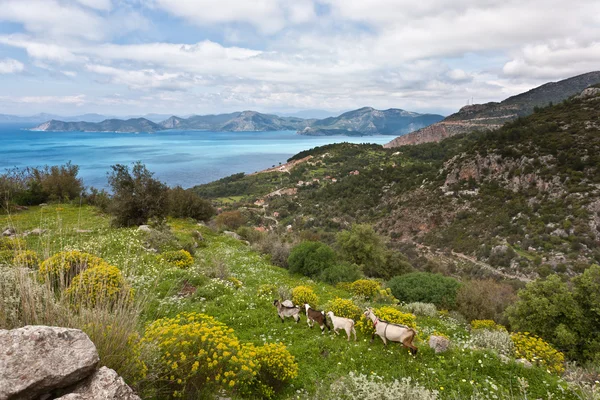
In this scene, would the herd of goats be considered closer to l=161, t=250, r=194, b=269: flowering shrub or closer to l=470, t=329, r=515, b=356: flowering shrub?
l=470, t=329, r=515, b=356: flowering shrub

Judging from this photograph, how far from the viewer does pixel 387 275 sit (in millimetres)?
24562

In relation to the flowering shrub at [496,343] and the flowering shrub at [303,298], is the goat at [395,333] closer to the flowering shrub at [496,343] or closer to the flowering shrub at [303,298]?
the flowering shrub at [496,343]

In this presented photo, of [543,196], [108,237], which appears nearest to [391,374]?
[108,237]

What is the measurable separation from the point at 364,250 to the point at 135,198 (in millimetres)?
18838

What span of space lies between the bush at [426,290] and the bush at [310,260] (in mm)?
4093

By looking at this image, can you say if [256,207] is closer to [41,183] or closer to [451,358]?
[41,183]

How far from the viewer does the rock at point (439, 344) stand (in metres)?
7.49

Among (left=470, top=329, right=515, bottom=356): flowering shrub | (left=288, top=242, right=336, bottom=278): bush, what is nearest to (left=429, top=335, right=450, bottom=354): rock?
(left=470, top=329, right=515, bottom=356): flowering shrub

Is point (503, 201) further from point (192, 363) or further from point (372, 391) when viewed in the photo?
point (192, 363)

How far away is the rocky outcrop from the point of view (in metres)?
3.10

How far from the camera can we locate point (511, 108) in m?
122

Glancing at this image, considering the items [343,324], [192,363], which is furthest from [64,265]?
[343,324]

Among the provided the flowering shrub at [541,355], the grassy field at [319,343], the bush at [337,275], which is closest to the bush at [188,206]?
the grassy field at [319,343]

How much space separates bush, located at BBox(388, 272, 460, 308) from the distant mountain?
352ft
